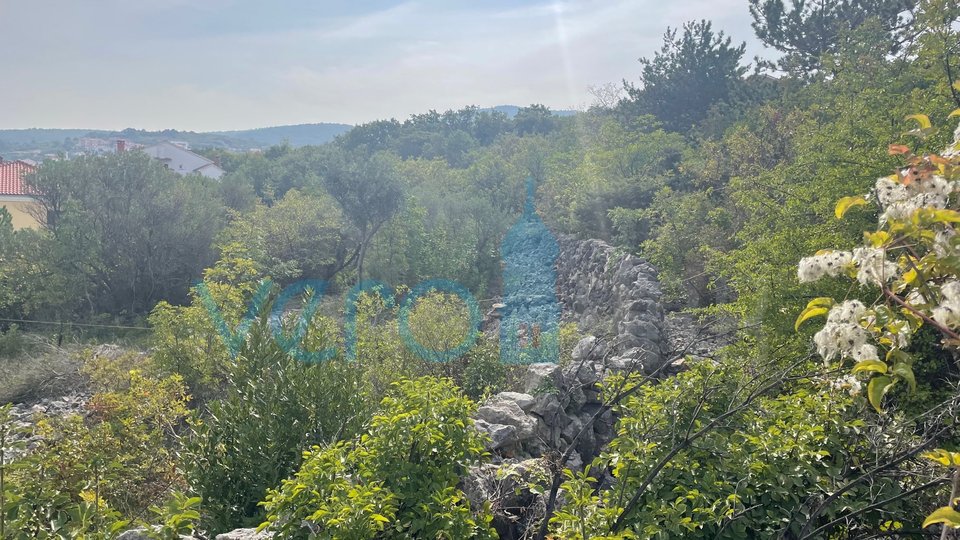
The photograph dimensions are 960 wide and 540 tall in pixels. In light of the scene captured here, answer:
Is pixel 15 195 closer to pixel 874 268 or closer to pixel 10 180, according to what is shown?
pixel 10 180

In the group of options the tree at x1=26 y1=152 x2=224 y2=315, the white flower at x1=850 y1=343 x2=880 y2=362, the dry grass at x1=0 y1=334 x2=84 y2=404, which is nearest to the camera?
the white flower at x1=850 y1=343 x2=880 y2=362

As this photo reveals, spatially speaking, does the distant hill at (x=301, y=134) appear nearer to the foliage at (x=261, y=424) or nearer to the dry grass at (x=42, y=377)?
the dry grass at (x=42, y=377)

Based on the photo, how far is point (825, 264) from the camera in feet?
7.42

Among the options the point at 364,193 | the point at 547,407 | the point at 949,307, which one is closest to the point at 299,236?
the point at 364,193

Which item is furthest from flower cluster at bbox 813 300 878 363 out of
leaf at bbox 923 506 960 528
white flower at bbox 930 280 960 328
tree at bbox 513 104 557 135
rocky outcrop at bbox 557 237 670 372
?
tree at bbox 513 104 557 135

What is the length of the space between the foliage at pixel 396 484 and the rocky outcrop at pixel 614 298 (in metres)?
2.75

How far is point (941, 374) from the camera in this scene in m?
6.57

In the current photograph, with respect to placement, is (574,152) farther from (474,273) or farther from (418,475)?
(418,475)

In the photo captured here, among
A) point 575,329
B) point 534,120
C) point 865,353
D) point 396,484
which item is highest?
point 534,120

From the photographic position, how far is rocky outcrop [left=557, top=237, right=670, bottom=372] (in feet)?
34.2

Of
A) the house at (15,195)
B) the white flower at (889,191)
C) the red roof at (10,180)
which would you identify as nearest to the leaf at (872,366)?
the white flower at (889,191)

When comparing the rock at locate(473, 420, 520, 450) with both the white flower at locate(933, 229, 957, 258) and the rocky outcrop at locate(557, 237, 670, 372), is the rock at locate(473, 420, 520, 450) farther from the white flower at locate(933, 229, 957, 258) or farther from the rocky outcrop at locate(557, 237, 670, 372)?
the white flower at locate(933, 229, 957, 258)

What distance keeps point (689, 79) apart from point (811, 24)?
254 inches

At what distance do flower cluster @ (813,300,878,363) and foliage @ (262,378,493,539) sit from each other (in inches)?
79.8
